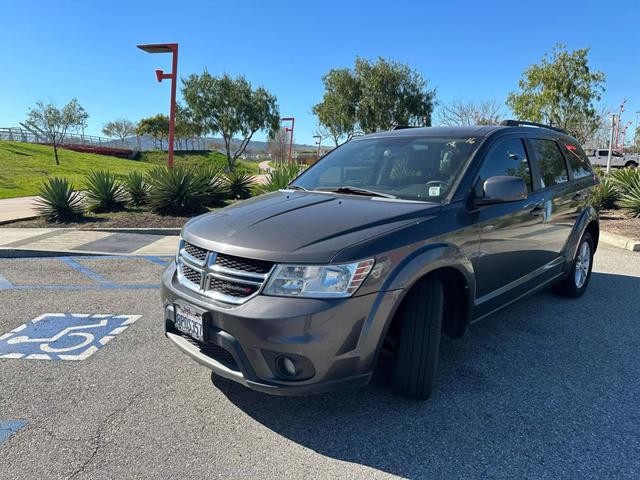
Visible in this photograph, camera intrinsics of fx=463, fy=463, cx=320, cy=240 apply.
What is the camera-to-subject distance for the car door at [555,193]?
13.8ft

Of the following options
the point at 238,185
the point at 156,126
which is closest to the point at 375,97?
the point at 238,185

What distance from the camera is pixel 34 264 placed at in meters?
6.83

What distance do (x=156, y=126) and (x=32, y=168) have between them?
3669cm

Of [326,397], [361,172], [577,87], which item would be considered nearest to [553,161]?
[361,172]

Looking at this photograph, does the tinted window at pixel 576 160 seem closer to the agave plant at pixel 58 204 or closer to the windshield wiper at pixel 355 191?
the windshield wiper at pixel 355 191

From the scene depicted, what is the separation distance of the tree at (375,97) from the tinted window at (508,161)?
84.5 ft

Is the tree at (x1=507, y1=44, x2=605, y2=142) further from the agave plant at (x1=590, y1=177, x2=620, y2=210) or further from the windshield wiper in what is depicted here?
the windshield wiper

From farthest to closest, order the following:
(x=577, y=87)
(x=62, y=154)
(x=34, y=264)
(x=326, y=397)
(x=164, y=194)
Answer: (x=62, y=154) < (x=577, y=87) < (x=164, y=194) < (x=34, y=264) < (x=326, y=397)

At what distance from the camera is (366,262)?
2.47 m

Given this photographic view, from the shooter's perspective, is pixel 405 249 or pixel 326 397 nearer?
pixel 405 249

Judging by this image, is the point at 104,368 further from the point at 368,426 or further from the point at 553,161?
the point at 553,161

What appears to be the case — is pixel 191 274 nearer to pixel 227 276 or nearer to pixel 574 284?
pixel 227 276

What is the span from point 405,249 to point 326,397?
1.16 metres

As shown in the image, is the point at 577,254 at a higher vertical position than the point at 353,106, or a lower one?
lower
